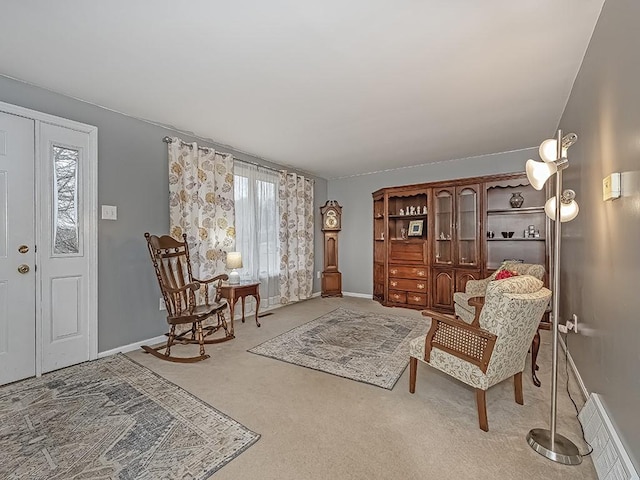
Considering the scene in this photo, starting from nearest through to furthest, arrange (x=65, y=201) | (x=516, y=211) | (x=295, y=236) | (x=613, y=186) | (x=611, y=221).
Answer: (x=613, y=186), (x=611, y=221), (x=65, y=201), (x=516, y=211), (x=295, y=236)

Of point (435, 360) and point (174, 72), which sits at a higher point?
point (174, 72)

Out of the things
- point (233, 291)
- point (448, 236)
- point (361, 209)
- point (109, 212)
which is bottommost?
point (233, 291)

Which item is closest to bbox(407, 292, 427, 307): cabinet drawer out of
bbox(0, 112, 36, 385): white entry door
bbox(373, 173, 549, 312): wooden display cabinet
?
bbox(373, 173, 549, 312): wooden display cabinet

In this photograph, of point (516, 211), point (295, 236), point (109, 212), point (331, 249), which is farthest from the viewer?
point (331, 249)

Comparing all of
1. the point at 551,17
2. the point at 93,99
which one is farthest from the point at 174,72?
the point at 551,17

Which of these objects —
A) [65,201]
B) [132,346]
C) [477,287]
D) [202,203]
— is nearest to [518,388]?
[477,287]

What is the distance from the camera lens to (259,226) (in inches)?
190

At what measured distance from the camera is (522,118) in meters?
3.27

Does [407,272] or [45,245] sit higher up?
[45,245]

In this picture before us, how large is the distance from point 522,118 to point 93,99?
4357mm

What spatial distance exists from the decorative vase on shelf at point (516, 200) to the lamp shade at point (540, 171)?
3.04 m

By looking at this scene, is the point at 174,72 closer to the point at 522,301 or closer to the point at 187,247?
the point at 187,247

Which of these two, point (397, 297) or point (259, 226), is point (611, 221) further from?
point (259, 226)

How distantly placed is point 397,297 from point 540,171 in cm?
362
